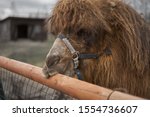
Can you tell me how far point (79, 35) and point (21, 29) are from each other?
105 ft

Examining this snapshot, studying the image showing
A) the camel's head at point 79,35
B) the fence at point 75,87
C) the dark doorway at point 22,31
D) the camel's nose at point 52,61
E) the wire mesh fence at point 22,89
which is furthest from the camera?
the dark doorway at point 22,31

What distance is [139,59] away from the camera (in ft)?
9.82

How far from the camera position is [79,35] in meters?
3.03

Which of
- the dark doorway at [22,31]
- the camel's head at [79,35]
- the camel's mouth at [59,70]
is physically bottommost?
the dark doorway at [22,31]

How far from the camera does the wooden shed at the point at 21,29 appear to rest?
32406 mm

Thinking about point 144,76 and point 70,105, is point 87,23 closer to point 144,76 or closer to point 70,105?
point 144,76

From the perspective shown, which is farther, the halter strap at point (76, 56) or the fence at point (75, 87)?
the halter strap at point (76, 56)

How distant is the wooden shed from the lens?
32406 millimetres

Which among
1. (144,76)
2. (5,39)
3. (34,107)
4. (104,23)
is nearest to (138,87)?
(144,76)

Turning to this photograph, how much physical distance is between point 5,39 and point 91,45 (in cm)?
3159

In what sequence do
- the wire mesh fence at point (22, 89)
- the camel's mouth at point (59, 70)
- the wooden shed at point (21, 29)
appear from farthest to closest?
the wooden shed at point (21, 29) < the wire mesh fence at point (22, 89) < the camel's mouth at point (59, 70)

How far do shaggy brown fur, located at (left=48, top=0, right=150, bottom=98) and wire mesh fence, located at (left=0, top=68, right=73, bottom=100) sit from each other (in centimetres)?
67

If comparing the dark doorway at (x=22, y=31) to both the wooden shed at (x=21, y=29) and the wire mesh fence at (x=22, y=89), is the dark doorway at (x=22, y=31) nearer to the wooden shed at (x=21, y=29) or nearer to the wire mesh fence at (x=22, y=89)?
the wooden shed at (x=21, y=29)

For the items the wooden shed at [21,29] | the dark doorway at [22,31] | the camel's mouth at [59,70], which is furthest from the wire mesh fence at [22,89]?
the dark doorway at [22,31]
